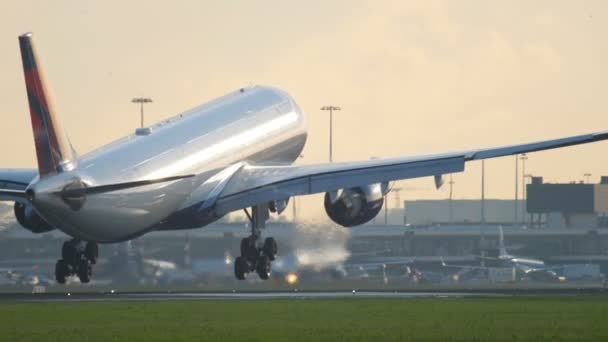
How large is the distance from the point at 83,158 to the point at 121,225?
2.84 meters

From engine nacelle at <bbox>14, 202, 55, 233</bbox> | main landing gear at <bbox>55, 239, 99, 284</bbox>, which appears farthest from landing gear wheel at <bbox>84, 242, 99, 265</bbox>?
engine nacelle at <bbox>14, 202, 55, 233</bbox>

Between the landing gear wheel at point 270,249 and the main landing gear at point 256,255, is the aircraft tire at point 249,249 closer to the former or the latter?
the main landing gear at point 256,255

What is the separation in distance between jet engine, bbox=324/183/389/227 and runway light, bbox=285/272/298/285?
26710 millimetres

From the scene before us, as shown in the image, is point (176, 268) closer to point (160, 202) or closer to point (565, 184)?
point (160, 202)

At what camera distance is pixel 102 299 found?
81.6 meters

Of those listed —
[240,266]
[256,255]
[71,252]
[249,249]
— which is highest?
[249,249]

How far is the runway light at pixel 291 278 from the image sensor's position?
9712 centimetres

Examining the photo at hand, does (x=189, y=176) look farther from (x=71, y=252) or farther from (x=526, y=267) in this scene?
(x=526, y=267)

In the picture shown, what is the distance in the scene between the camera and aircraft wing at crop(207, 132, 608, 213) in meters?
65.6

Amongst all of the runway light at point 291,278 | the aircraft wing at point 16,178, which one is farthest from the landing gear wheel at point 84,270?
the runway light at point 291,278

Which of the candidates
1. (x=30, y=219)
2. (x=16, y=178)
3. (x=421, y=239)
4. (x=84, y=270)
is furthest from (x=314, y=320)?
(x=421, y=239)

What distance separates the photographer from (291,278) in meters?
97.4

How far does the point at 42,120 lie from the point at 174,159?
9.31 metres

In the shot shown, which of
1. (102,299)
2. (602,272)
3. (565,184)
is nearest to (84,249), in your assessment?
(102,299)
